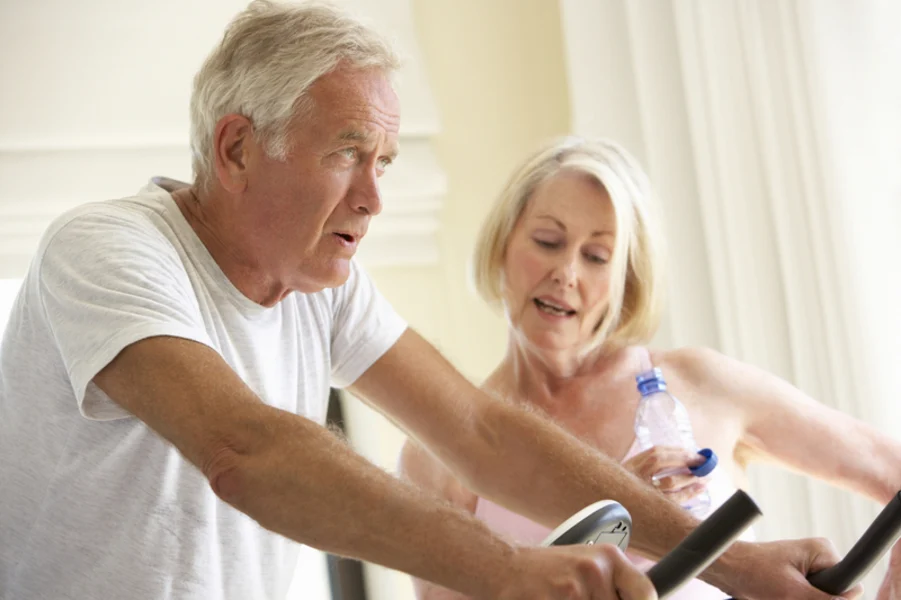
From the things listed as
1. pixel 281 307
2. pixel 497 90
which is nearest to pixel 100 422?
pixel 281 307

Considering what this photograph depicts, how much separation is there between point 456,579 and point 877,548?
1.39 ft

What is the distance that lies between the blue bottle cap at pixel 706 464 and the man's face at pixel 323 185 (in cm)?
56

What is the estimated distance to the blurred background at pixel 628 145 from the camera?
7.32 feet

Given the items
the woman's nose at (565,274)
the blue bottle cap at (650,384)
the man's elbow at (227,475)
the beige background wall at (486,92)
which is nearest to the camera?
the man's elbow at (227,475)

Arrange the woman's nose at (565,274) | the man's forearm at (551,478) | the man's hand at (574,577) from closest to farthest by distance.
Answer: the man's hand at (574,577) → the man's forearm at (551,478) → the woman's nose at (565,274)

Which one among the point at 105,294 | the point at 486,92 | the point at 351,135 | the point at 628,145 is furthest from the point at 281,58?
the point at 486,92

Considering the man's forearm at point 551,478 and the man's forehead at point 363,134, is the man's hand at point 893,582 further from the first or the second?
the man's forehead at point 363,134

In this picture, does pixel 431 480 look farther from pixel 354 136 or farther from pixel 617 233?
pixel 354 136

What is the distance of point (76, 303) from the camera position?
1.29m

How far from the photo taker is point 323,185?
155cm

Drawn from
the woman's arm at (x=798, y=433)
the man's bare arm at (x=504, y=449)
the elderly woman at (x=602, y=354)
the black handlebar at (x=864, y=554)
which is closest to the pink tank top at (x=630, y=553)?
the elderly woman at (x=602, y=354)

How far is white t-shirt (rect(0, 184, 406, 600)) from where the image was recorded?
1288 mm

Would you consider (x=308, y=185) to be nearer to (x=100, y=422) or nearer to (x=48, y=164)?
(x=100, y=422)

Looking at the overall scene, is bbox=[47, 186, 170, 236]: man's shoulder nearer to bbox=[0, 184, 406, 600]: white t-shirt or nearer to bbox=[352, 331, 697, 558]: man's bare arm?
bbox=[0, 184, 406, 600]: white t-shirt
